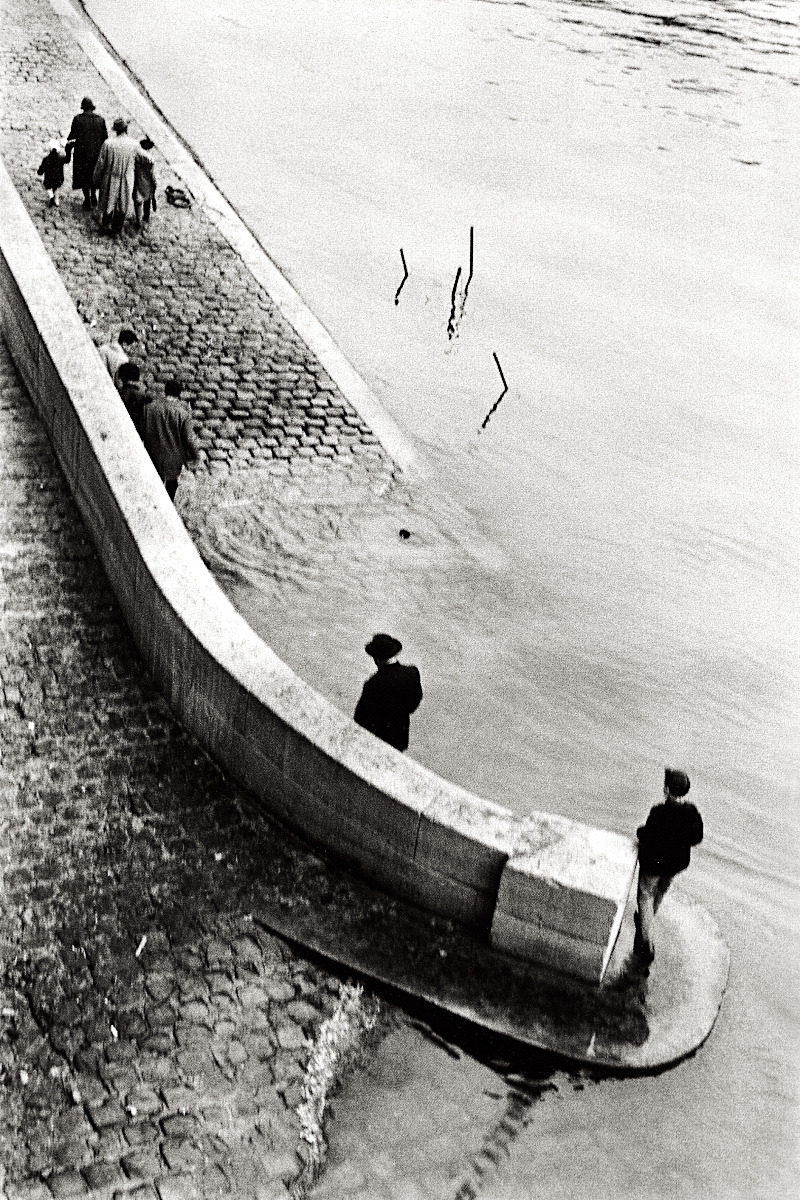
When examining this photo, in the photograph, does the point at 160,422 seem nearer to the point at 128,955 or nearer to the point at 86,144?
Answer: the point at 128,955

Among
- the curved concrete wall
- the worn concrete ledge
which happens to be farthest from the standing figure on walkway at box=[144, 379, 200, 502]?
the worn concrete ledge

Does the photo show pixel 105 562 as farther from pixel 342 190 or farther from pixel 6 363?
pixel 342 190

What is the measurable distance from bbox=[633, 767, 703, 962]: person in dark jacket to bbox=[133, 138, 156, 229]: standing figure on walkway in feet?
35.8

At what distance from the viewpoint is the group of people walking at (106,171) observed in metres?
14.4

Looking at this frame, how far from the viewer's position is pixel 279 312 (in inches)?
559

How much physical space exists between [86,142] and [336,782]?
11551mm

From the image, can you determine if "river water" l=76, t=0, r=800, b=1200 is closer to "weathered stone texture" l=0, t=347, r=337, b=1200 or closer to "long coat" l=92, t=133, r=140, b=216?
"weathered stone texture" l=0, t=347, r=337, b=1200

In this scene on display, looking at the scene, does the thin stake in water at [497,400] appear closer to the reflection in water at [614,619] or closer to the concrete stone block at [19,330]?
the reflection in water at [614,619]

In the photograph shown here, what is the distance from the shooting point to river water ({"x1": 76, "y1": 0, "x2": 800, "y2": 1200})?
6.16 metres

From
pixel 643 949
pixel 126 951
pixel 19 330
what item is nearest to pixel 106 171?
pixel 19 330

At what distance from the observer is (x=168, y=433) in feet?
31.1

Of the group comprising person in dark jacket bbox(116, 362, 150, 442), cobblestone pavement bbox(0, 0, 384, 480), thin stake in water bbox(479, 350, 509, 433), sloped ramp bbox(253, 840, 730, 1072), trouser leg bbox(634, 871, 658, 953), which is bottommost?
thin stake in water bbox(479, 350, 509, 433)

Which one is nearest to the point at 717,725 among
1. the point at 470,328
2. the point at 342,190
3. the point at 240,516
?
the point at 240,516

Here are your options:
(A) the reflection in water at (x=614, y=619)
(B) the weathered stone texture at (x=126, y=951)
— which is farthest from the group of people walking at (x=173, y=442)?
(B) the weathered stone texture at (x=126, y=951)
